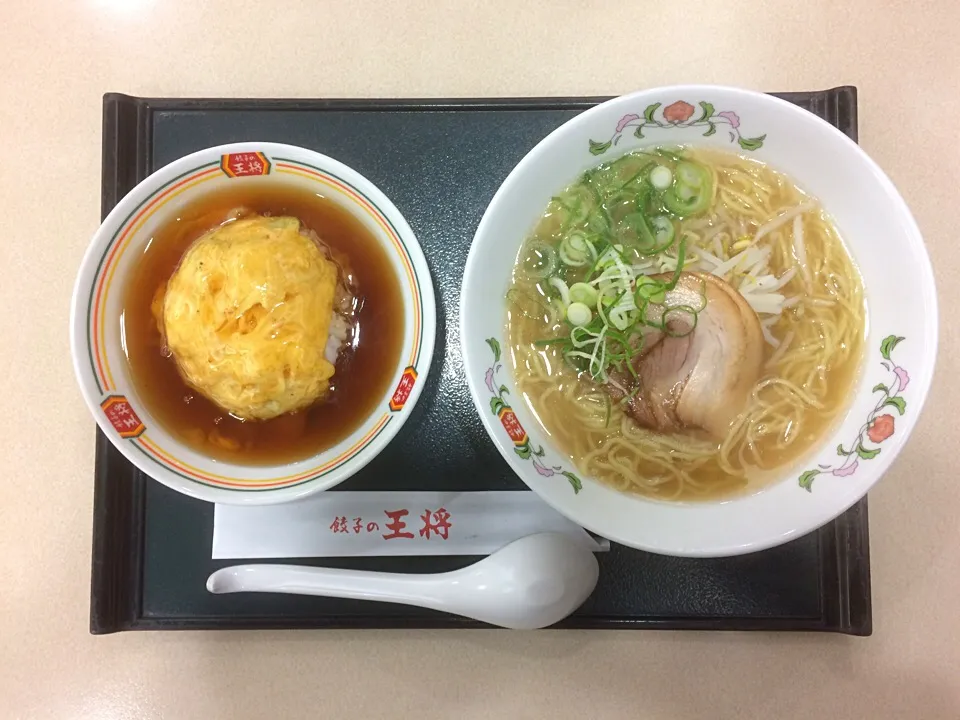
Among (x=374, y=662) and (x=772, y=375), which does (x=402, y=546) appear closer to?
(x=374, y=662)

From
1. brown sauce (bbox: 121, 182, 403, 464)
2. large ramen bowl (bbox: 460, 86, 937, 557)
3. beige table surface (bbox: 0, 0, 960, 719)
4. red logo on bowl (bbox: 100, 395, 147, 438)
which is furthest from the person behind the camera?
beige table surface (bbox: 0, 0, 960, 719)

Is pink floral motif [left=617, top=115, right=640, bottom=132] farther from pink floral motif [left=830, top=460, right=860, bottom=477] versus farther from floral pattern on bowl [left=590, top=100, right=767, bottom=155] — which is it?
pink floral motif [left=830, top=460, right=860, bottom=477]

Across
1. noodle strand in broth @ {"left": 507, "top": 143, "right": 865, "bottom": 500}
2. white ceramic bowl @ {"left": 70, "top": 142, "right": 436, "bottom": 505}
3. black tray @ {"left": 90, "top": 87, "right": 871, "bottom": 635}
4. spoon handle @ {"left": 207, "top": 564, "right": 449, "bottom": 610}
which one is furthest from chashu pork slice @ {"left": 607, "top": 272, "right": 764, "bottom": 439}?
spoon handle @ {"left": 207, "top": 564, "right": 449, "bottom": 610}

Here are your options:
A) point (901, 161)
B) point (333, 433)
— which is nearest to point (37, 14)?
point (333, 433)

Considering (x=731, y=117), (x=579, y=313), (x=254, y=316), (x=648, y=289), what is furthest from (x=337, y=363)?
(x=731, y=117)

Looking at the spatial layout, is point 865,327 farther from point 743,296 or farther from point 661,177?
point 661,177

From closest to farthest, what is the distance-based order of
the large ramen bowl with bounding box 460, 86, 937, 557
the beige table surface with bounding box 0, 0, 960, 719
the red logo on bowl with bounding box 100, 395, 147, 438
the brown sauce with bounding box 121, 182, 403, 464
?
the large ramen bowl with bounding box 460, 86, 937, 557 → the red logo on bowl with bounding box 100, 395, 147, 438 → the brown sauce with bounding box 121, 182, 403, 464 → the beige table surface with bounding box 0, 0, 960, 719
